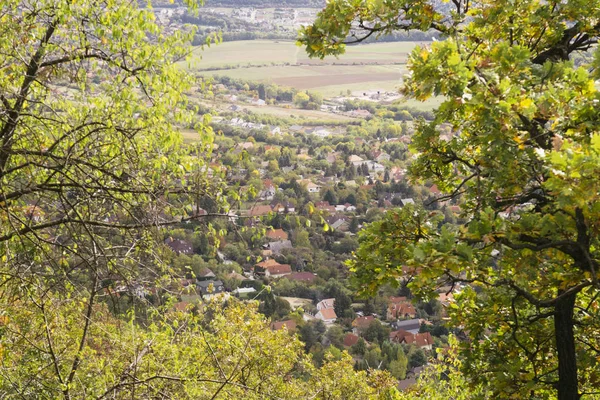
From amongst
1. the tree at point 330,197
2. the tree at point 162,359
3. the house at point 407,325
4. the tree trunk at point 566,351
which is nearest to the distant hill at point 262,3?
the tree at point 330,197

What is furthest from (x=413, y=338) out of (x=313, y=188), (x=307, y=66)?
(x=307, y=66)

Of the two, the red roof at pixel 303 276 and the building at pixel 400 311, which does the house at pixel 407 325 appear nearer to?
the building at pixel 400 311

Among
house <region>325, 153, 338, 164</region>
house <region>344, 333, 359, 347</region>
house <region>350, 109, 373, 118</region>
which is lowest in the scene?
house <region>344, 333, 359, 347</region>

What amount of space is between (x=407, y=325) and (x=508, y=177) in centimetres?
3304

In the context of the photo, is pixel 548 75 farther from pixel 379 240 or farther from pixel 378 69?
pixel 378 69

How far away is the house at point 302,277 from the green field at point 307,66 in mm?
61288

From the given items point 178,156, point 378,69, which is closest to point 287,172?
point 378,69

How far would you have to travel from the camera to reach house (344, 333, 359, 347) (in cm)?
3300

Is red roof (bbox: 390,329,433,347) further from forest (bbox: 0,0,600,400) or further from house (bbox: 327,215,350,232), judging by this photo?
forest (bbox: 0,0,600,400)

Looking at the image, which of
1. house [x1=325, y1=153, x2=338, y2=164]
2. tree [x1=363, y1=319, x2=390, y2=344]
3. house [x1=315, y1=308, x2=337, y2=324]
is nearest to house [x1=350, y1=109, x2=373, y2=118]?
house [x1=325, y1=153, x2=338, y2=164]

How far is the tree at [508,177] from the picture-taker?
397cm

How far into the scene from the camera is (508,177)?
4.46 meters

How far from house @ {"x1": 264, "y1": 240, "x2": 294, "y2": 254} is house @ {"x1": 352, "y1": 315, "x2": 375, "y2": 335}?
38.4 ft

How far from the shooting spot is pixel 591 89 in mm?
4277
